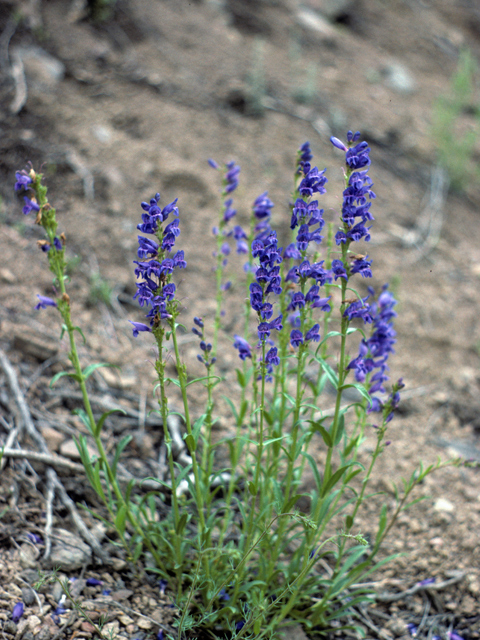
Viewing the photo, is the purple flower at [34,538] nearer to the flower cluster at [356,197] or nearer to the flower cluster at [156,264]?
the flower cluster at [156,264]

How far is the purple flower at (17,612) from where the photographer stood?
8.24 feet

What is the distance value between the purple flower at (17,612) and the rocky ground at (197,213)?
4 centimetres

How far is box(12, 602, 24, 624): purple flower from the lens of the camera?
2.51 m

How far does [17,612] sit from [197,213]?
15.2ft

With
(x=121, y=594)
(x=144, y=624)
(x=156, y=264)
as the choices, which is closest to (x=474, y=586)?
(x=144, y=624)

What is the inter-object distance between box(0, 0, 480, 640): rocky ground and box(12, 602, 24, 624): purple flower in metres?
0.04

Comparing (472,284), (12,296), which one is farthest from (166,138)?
(472,284)

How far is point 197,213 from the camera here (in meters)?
6.22

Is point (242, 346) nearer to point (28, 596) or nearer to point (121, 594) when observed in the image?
point (121, 594)

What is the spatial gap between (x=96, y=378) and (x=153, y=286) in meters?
2.14

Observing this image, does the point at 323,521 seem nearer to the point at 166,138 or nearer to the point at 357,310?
the point at 357,310

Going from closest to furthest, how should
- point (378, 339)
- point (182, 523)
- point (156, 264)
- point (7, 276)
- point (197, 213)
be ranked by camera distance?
point (156, 264)
point (182, 523)
point (378, 339)
point (7, 276)
point (197, 213)

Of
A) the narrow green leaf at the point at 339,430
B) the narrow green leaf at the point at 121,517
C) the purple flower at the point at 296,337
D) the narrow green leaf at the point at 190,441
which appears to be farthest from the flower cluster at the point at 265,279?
the narrow green leaf at the point at 121,517

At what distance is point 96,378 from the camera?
4238 mm
